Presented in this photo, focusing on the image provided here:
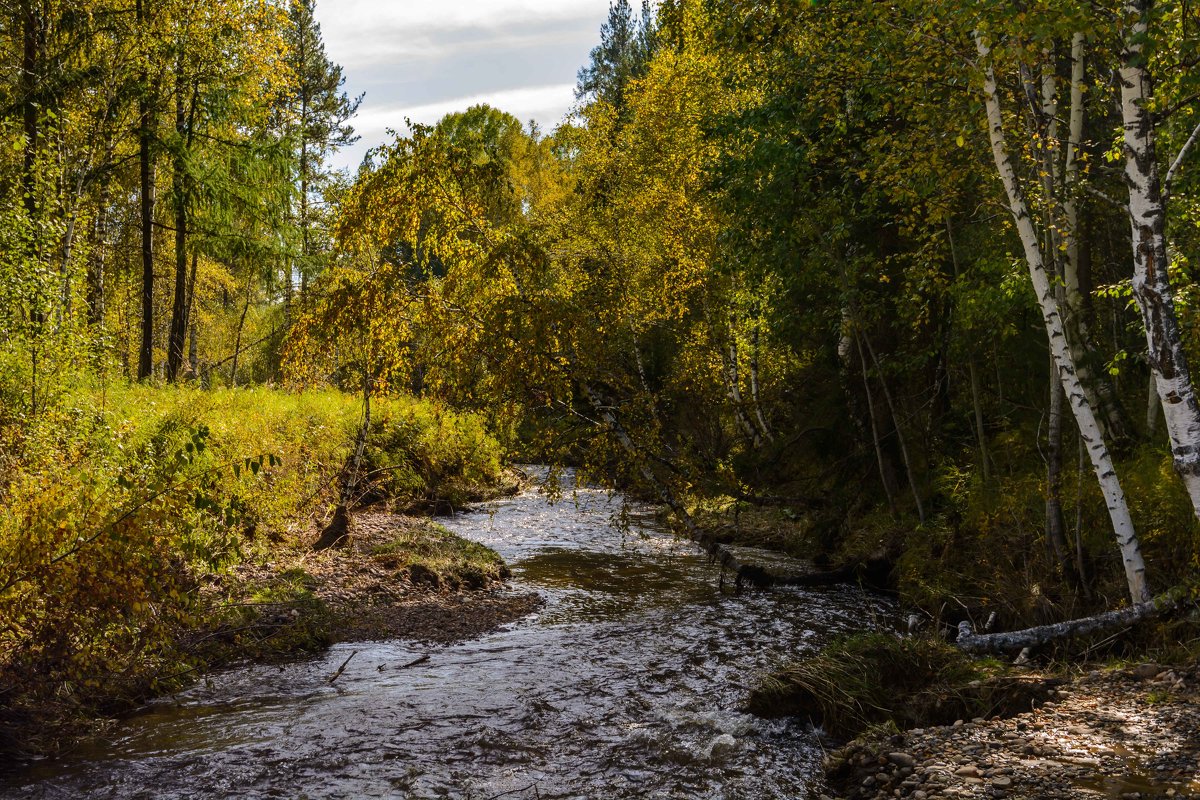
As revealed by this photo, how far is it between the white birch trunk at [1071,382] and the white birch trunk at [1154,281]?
90 centimetres

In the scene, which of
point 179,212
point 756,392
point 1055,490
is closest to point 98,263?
point 179,212

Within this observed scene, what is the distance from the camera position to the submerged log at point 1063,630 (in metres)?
7.22

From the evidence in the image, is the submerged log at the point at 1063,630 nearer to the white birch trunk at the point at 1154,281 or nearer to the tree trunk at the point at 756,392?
the white birch trunk at the point at 1154,281

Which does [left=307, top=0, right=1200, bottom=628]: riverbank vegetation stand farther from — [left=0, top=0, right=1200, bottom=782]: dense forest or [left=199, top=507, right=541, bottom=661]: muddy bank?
[left=199, top=507, right=541, bottom=661]: muddy bank

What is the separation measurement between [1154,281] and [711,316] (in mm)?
12958

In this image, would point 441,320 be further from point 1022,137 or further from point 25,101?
point 25,101

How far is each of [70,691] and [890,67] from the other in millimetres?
10124

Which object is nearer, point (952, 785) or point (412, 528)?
point (952, 785)

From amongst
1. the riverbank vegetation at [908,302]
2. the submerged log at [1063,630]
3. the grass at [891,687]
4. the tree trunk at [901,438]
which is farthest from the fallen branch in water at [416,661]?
the tree trunk at [901,438]

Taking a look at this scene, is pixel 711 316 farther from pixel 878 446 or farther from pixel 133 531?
pixel 133 531

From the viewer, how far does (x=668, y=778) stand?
20.0 ft

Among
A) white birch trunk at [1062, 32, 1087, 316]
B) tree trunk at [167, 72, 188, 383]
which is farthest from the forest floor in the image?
tree trunk at [167, 72, 188, 383]

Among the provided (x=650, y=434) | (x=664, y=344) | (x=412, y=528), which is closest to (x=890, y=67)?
(x=650, y=434)

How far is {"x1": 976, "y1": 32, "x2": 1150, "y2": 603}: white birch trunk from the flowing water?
3.30 m
